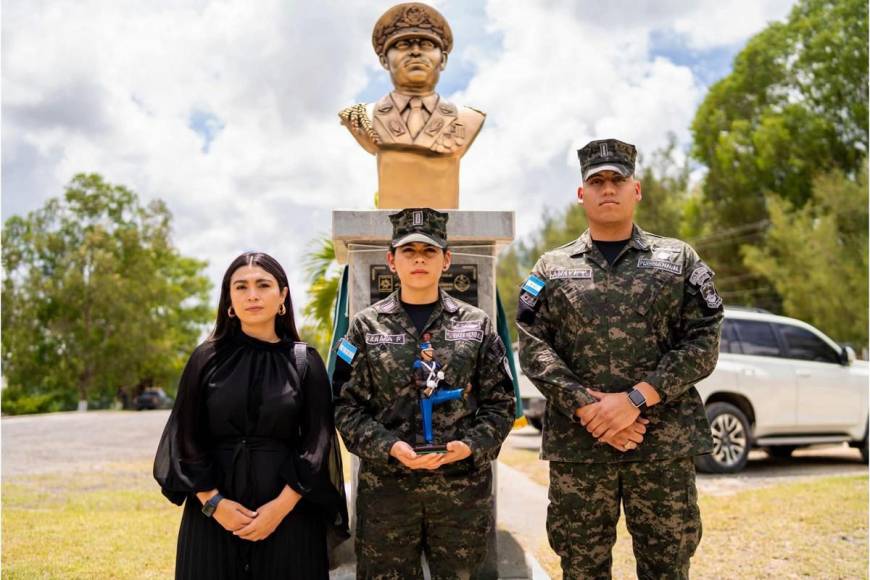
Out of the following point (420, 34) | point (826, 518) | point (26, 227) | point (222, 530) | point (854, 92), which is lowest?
point (826, 518)

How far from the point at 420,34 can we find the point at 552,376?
2.30 meters

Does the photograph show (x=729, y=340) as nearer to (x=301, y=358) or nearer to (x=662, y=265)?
(x=662, y=265)

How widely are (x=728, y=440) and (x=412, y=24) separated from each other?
6.01 metres

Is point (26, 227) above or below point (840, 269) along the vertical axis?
above

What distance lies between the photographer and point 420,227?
2721 mm

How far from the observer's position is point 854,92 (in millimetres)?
22016

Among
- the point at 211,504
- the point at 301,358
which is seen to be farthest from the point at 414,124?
the point at 211,504

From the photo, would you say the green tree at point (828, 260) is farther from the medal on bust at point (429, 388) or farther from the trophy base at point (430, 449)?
the trophy base at point (430, 449)

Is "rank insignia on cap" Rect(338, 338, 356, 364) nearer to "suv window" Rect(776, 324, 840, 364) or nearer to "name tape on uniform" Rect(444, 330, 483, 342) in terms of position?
"name tape on uniform" Rect(444, 330, 483, 342)

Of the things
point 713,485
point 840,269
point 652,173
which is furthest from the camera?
point 652,173

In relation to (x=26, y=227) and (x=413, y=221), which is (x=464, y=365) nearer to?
(x=413, y=221)

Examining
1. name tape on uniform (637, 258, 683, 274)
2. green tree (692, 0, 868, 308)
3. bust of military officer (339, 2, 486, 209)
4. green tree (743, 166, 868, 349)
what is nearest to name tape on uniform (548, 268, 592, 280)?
name tape on uniform (637, 258, 683, 274)

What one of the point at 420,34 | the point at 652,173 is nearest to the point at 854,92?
the point at 652,173

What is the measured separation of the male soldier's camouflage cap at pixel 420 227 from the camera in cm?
269
